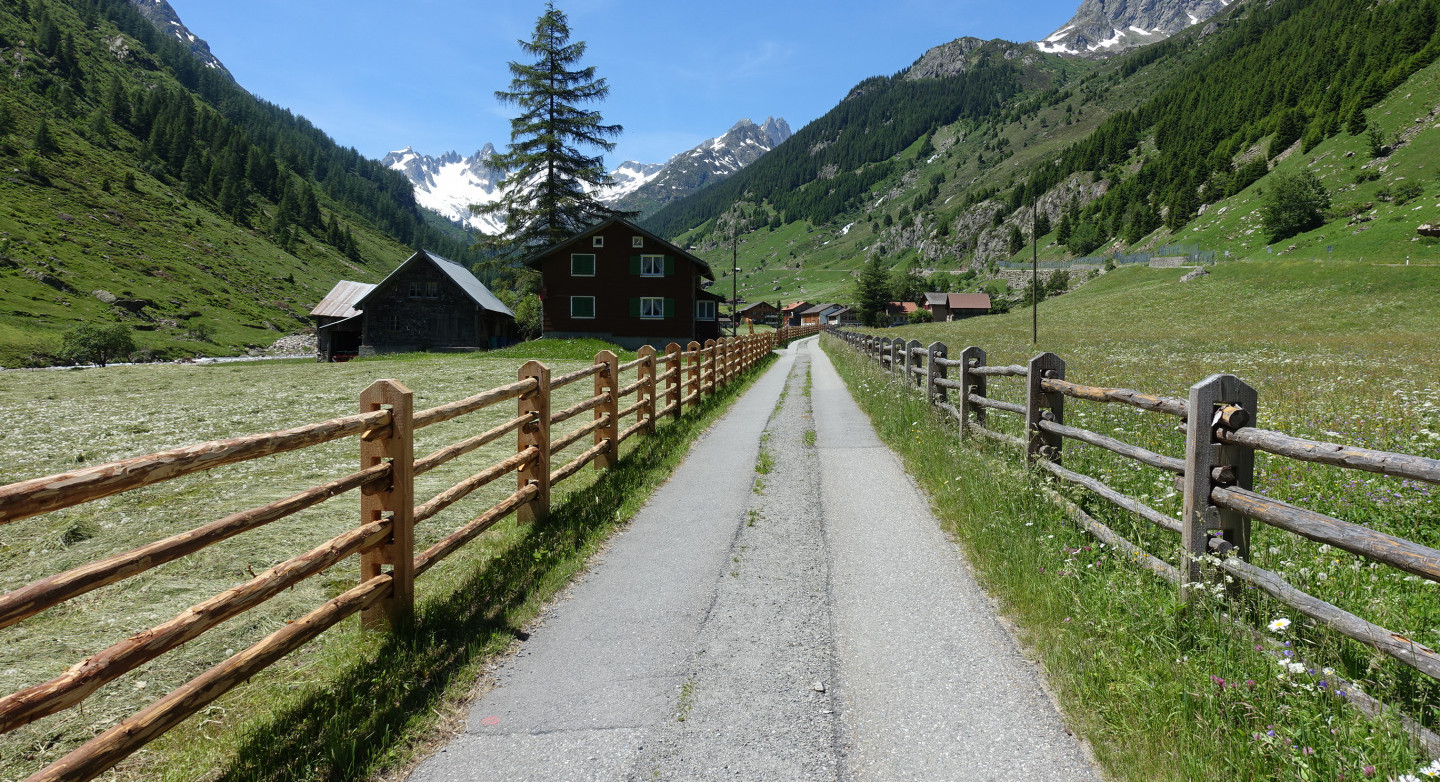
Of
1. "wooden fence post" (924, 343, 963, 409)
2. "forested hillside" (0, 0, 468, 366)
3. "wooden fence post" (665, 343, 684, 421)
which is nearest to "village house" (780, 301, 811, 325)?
"forested hillside" (0, 0, 468, 366)

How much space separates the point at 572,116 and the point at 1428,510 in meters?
46.1

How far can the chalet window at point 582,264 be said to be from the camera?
150 ft

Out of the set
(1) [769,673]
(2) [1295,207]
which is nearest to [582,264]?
(1) [769,673]

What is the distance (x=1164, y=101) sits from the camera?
186m

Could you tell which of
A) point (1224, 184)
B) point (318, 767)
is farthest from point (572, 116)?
point (1224, 184)

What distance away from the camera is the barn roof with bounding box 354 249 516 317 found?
49.8 metres

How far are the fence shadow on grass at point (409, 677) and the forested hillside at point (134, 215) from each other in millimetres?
78276

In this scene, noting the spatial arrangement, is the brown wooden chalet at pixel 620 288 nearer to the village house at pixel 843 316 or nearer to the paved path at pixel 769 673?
the paved path at pixel 769 673

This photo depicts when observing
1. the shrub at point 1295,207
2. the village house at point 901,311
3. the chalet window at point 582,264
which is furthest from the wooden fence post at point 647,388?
the village house at point 901,311

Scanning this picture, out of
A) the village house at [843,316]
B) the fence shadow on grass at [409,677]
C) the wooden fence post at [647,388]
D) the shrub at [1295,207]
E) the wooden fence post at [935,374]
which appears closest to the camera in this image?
the fence shadow on grass at [409,677]

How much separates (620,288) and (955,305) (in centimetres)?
10402

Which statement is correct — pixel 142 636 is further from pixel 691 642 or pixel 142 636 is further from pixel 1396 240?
pixel 1396 240

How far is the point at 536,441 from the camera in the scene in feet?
22.5

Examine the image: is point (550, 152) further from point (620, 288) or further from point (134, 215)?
point (134, 215)
